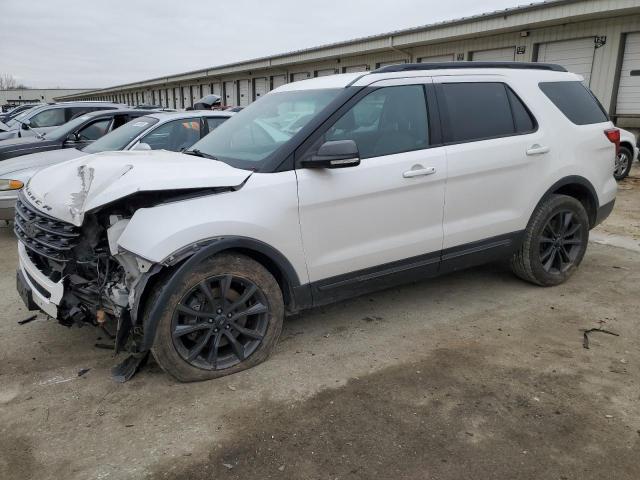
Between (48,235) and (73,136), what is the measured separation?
5410 millimetres

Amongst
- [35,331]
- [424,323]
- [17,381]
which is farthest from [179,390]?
[424,323]

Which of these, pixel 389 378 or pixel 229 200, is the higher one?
pixel 229 200

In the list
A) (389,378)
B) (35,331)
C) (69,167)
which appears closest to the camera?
(389,378)

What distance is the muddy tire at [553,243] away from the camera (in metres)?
4.57

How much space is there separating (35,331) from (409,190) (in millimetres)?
3064

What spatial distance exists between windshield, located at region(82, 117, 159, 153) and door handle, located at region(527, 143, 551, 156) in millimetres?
4731

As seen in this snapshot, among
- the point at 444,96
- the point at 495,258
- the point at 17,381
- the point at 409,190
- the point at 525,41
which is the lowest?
the point at 17,381

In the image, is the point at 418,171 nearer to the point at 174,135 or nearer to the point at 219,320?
the point at 219,320

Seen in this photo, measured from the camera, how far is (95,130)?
27.5ft

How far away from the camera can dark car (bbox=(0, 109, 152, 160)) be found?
749cm

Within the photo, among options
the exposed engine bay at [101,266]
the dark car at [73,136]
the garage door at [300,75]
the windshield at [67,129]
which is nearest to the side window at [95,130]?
the dark car at [73,136]

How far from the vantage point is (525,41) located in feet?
48.1

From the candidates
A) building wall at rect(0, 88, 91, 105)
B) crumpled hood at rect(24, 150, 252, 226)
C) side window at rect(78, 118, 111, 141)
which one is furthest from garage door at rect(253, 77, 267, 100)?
building wall at rect(0, 88, 91, 105)

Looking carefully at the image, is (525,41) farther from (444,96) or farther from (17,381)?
(17,381)
